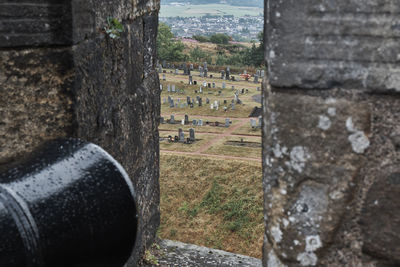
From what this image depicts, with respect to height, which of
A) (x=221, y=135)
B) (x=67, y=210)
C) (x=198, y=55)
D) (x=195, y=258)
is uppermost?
(x=67, y=210)

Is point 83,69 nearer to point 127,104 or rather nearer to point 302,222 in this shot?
point 127,104

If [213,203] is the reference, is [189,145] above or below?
above

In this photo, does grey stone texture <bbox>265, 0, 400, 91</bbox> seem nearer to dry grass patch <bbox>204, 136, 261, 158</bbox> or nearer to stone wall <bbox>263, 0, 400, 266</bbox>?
stone wall <bbox>263, 0, 400, 266</bbox>

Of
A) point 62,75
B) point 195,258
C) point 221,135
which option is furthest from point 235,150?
point 62,75

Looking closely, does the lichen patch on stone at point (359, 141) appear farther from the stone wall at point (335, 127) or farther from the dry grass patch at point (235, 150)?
the dry grass patch at point (235, 150)

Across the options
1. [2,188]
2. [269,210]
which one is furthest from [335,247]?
[2,188]

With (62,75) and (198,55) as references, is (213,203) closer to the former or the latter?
(62,75)

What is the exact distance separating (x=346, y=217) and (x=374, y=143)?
240 mm

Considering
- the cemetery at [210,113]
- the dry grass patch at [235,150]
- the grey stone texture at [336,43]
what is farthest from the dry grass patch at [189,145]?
the grey stone texture at [336,43]

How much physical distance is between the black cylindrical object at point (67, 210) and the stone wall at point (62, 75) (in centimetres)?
79

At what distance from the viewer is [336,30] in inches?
51.9

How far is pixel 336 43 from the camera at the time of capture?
4.35 ft

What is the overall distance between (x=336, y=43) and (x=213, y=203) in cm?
1374

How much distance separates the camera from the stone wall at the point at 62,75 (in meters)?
2.21
